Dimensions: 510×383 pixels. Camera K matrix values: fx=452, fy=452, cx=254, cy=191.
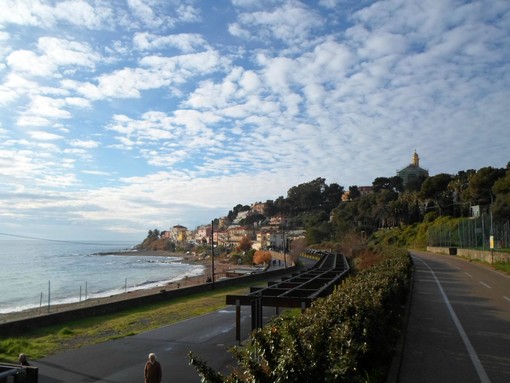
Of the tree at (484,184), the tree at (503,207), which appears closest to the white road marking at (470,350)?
the tree at (503,207)

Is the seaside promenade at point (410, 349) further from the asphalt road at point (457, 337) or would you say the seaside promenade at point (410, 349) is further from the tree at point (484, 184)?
the tree at point (484, 184)

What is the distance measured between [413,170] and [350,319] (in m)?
143

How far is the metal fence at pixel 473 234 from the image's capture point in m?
40.0

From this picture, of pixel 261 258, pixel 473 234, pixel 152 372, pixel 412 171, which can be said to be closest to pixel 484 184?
pixel 473 234

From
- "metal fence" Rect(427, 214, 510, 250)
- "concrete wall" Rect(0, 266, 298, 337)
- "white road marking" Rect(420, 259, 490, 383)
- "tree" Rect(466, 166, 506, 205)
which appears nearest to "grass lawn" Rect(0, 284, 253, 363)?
"concrete wall" Rect(0, 266, 298, 337)

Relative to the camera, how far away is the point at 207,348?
11.8 m

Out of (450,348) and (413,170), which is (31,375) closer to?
(450,348)

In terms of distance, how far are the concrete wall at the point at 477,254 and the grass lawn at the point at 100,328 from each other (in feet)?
67.0

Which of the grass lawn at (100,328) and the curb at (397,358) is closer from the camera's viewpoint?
the curb at (397,358)

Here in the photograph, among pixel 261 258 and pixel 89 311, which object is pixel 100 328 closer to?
pixel 89 311

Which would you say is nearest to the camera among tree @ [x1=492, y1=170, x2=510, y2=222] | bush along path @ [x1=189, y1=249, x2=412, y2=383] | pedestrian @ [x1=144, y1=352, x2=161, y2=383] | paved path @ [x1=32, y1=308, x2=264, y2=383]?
bush along path @ [x1=189, y1=249, x2=412, y2=383]

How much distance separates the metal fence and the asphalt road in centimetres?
1957

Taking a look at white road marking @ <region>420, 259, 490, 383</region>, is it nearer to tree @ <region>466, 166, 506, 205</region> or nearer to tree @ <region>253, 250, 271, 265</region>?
tree @ <region>466, 166, 506, 205</region>

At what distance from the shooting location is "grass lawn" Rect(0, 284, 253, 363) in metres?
12.8
